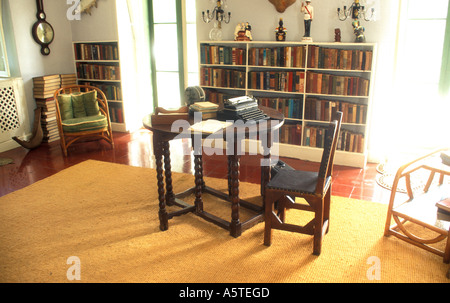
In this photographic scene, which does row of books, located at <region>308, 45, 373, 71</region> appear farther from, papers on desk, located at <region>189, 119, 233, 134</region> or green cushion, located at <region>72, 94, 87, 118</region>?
green cushion, located at <region>72, 94, 87, 118</region>

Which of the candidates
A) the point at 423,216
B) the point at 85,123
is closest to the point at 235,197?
the point at 423,216

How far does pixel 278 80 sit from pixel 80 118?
8.62ft

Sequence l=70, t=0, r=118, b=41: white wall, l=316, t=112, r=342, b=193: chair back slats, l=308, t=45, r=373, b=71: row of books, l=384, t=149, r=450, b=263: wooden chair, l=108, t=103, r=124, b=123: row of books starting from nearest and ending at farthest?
l=316, t=112, r=342, b=193: chair back slats, l=384, t=149, r=450, b=263: wooden chair, l=308, t=45, r=373, b=71: row of books, l=70, t=0, r=118, b=41: white wall, l=108, t=103, r=124, b=123: row of books

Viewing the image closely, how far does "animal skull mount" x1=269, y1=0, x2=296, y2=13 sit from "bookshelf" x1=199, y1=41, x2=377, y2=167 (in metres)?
0.41

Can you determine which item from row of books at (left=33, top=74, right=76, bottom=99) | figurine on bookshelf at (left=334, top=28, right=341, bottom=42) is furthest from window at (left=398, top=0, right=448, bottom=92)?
row of books at (left=33, top=74, right=76, bottom=99)

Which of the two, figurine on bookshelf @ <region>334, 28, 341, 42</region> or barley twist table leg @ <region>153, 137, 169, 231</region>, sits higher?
figurine on bookshelf @ <region>334, 28, 341, 42</region>

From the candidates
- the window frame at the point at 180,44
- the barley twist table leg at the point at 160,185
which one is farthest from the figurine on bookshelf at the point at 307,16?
the barley twist table leg at the point at 160,185

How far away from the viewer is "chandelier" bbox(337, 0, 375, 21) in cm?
411

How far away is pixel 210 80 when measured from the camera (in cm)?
496

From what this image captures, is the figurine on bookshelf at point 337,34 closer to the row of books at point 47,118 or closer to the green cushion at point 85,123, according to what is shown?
the green cushion at point 85,123

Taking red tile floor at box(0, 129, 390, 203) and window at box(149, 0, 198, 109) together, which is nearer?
red tile floor at box(0, 129, 390, 203)

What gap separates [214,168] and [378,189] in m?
1.76

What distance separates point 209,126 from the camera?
8.58 feet

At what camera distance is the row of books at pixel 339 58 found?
13.4 feet
